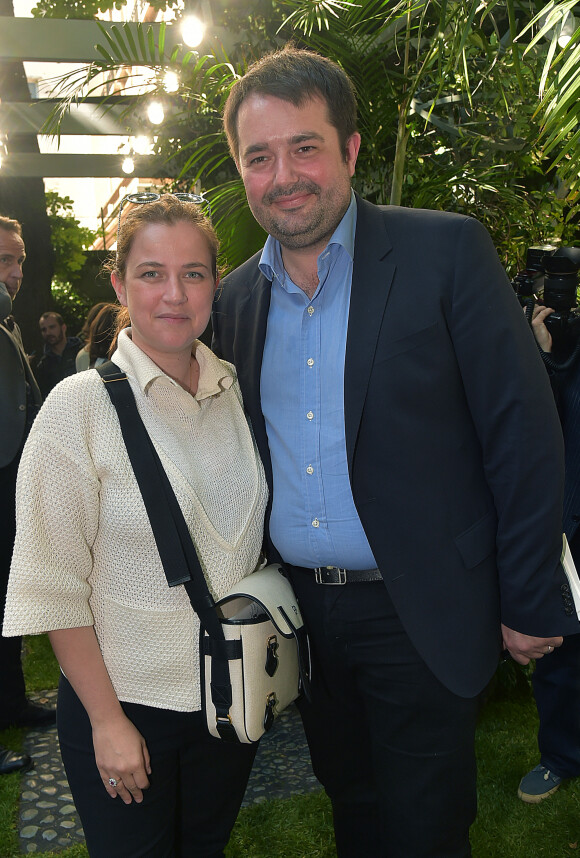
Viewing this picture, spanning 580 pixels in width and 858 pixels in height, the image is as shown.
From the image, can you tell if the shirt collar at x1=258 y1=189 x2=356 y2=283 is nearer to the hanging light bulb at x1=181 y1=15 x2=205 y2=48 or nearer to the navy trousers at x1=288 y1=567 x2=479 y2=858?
the navy trousers at x1=288 y1=567 x2=479 y2=858

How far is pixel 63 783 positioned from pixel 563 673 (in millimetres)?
2097

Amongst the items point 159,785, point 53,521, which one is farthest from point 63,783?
point 53,521

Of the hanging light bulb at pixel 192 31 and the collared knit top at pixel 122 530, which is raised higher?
the hanging light bulb at pixel 192 31

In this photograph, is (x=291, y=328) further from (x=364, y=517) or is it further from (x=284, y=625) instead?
(x=284, y=625)

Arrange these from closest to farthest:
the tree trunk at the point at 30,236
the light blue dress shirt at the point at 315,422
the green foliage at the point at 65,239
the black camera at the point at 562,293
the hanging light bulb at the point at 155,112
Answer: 1. the light blue dress shirt at the point at 315,422
2. the black camera at the point at 562,293
3. the hanging light bulb at the point at 155,112
4. the tree trunk at the point at 30,236
5. the green foliage at the point at 65,239

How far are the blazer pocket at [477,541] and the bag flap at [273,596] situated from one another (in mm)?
427

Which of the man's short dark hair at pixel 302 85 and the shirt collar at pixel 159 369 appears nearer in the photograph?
the shirt collar at pixel 159 369

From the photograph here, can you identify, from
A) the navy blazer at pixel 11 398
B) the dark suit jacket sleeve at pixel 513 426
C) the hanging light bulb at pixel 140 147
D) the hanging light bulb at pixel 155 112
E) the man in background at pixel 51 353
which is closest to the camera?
the dark suit jacket sleeve at pixel 513 426

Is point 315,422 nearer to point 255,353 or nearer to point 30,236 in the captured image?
point 255,353

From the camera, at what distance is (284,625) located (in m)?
1.70

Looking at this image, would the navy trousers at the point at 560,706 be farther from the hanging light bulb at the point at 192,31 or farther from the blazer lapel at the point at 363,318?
the hanging light bulb at the point at 192,31

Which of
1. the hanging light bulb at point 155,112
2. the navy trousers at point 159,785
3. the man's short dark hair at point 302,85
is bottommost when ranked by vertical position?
the navy trousers at point 159,785

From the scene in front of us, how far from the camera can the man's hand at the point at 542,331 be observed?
272cm

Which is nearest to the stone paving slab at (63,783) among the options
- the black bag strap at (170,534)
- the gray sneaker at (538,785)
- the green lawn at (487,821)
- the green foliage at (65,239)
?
the green lawn at (487,821)
